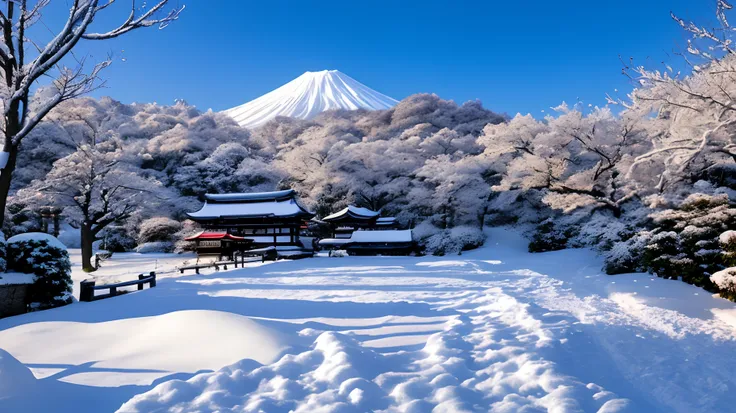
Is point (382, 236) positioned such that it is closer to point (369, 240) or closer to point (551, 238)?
point (369, 240)

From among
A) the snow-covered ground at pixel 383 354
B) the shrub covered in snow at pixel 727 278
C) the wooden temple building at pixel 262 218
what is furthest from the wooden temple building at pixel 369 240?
the shrub covered in snow at pixel 727 278

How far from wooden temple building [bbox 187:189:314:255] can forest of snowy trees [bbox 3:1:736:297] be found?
14.6ft

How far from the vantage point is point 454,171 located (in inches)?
1116

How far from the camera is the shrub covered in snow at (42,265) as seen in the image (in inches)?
301

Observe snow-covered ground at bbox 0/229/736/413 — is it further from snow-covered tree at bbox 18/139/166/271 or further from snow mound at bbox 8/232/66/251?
snow-covered tree at bbox 18/139/166/271

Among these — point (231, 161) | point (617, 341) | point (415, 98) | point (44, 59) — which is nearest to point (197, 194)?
point (231, 161)

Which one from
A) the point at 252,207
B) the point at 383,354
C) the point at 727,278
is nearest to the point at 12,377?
the point at 383,354

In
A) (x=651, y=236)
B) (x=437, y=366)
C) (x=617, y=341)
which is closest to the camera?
(x=437, y=366)

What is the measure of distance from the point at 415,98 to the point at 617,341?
4531 cm

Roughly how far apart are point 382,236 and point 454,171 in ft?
24.7

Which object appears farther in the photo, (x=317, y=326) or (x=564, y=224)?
(x=564, y=224)

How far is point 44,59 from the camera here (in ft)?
24.3

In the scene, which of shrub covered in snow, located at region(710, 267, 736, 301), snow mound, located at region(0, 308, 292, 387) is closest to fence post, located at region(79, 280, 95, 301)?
snow mound, located at region(0, 308, 292, 387)

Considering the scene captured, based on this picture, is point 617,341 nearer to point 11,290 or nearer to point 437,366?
point 437,366
